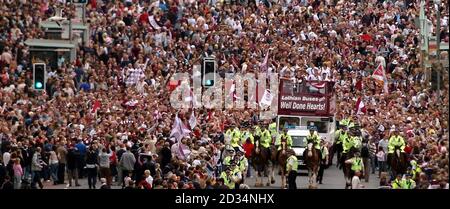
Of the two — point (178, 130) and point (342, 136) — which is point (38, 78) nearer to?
point (178, 130)

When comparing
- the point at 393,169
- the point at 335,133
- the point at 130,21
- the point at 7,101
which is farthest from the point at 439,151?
the point at 130,21

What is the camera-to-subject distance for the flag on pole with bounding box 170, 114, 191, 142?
5067 cm

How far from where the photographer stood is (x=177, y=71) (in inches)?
2507

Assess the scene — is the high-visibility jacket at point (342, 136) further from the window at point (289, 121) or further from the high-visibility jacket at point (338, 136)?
the window at point (289, 121)

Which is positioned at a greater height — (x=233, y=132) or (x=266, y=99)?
(x=266, y=99)

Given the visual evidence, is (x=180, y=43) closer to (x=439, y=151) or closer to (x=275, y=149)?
(x=275, y=149)

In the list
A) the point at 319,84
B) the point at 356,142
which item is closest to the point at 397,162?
the point at 356,142

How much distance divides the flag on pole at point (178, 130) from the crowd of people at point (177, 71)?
1.16ft

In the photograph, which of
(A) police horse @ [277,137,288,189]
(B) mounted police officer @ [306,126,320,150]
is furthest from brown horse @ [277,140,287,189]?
(B) mounted police officer @ [306,126,320,150]

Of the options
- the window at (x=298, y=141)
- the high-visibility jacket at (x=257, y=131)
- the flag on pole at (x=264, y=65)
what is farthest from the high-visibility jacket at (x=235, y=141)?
the flag on pole at (x=264, y=65)

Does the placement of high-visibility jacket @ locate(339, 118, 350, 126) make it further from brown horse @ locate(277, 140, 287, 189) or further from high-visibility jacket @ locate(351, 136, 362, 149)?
brown horse @ locate(277, 140, 287, 189)

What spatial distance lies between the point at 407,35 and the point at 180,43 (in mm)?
7870

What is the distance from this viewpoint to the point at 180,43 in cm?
6750

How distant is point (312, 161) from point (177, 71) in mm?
17085
